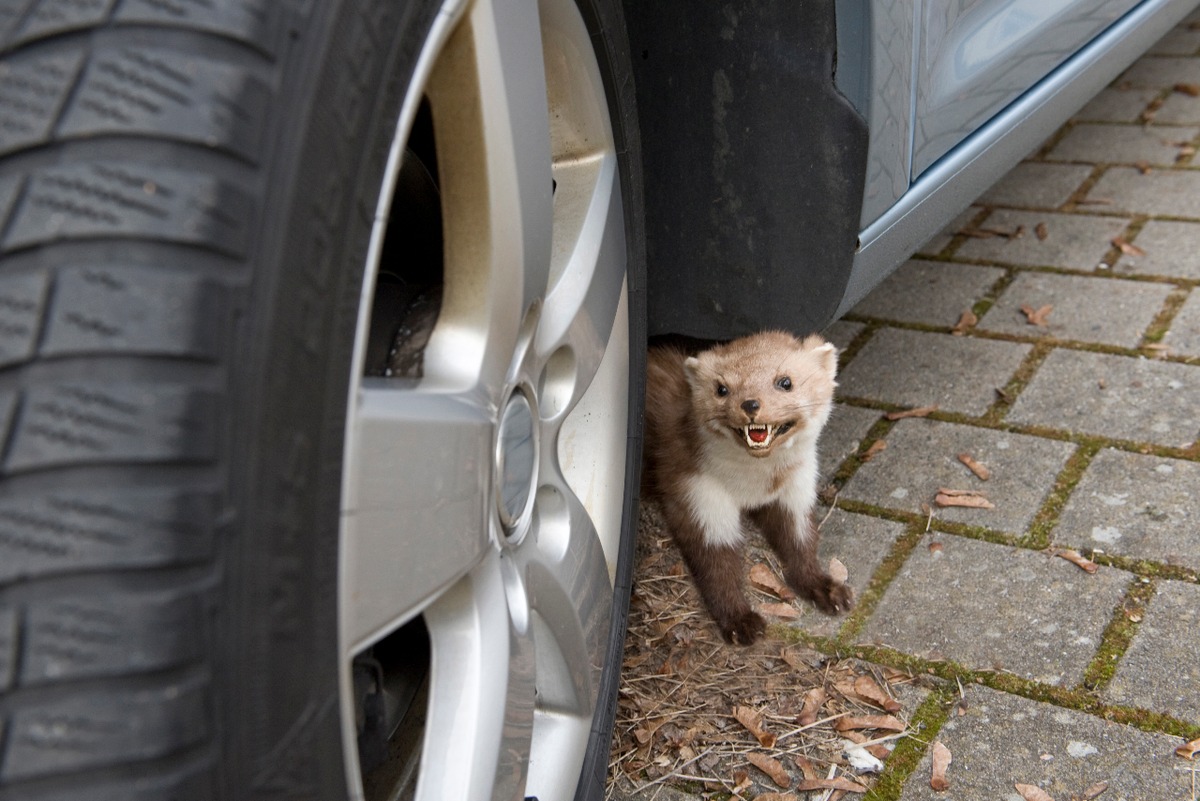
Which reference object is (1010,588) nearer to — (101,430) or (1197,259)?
(1197,259)

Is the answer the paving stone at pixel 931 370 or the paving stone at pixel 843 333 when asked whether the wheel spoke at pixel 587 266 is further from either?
the paving stone at pixel 843 333

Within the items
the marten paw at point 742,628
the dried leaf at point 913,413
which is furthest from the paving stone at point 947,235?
the marten paw at point 742,628

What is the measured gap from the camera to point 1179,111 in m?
4.98

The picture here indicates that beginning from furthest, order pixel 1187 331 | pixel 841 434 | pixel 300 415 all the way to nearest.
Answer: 1. pixel 1187 331
2. pixel 841 434
3. pixel 300 415

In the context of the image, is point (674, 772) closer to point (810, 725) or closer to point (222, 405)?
point (810, 725)

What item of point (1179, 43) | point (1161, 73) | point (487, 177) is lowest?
point (487, 177)

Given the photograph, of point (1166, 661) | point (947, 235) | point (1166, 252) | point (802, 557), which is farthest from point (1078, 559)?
point (947, 235)

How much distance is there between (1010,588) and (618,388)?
105cm

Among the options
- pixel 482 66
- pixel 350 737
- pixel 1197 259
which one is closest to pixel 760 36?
pixel 482 66

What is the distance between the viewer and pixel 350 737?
43.8 inches

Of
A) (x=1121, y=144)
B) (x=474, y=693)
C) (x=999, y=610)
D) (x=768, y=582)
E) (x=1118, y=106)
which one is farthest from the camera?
(x=1118, y=106)

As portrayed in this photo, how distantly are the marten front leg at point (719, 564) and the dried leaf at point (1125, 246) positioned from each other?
6.23 ft

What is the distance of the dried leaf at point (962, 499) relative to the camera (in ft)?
9.04

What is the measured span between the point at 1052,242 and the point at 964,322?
72cm
